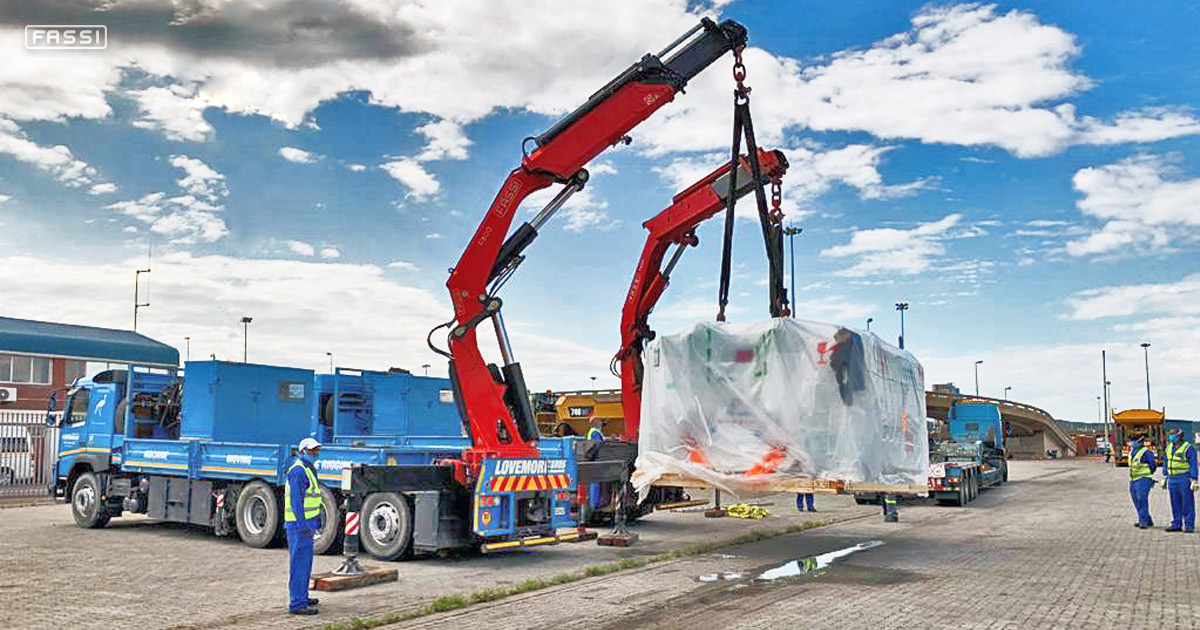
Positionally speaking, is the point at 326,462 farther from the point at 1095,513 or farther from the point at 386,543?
the point at 1095,513

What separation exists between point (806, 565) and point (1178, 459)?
309 inches

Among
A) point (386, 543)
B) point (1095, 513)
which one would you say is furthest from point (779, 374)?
point (1095, 513)

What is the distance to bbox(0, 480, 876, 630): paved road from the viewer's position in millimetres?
9398

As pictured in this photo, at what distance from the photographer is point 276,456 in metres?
14.3

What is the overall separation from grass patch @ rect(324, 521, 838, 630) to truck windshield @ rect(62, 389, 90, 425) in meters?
11.0

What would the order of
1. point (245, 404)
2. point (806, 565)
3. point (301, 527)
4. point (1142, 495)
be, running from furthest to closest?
1. point (1142, 495)
2. point (245, 404)
3. point (806, 565)
4. point (301, 527)

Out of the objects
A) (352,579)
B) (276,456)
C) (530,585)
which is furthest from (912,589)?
(276,456)

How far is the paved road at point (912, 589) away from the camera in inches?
358

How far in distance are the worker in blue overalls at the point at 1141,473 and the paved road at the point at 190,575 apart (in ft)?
21.2

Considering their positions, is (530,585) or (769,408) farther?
(769,408)

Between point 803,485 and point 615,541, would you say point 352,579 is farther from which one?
point 803,485

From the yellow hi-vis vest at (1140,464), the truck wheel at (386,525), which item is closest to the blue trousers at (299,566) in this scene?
the truck wheel at (386,525)

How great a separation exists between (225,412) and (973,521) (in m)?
14.5

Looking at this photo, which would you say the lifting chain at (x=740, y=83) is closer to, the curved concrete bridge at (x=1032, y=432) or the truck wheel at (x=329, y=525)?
the truck wheel at (x=329, y=525)
